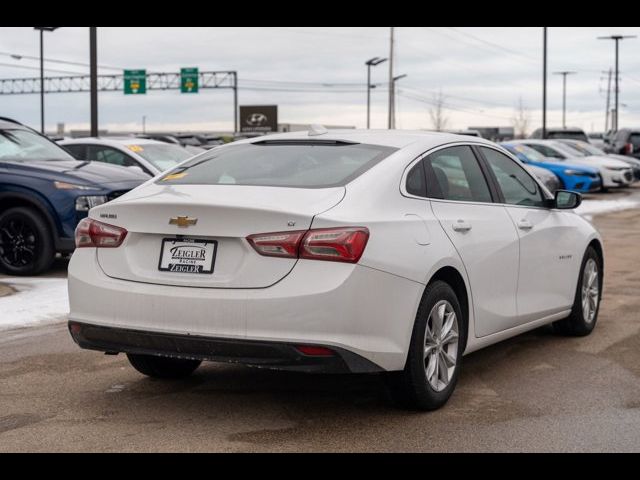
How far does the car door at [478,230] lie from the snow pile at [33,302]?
12.6ft

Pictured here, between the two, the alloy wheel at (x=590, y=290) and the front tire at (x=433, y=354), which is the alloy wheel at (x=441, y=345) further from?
the alloy wheel at (x=590, y=290)

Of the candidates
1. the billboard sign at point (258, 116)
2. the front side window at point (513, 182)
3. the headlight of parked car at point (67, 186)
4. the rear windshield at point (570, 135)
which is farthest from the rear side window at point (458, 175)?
the billboard sign at point (258, 116)

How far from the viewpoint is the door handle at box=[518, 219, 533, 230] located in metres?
6.85

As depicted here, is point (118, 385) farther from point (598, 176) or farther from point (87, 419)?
point (598, 176)

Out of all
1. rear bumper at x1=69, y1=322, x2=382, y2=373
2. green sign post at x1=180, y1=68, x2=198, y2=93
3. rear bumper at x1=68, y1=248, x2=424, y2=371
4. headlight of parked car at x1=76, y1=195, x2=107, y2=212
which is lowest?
rear bumper at x1=69, y1=322, x2=382, y2=373

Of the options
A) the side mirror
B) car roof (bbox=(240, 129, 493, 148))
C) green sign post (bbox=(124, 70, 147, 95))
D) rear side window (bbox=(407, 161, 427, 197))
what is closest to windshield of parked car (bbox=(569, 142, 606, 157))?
the side mirror

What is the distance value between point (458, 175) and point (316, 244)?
1.75m

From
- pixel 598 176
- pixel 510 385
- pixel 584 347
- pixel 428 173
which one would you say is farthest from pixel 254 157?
pixel 598 176

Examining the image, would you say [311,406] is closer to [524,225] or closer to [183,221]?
[183,221]

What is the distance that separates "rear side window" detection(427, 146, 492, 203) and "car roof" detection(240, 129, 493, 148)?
0.08 meters

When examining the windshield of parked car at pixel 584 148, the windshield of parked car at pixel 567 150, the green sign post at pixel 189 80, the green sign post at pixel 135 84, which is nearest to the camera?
the windshield of parked car at pixel 567 150

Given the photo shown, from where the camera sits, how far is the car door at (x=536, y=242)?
688 centimetres

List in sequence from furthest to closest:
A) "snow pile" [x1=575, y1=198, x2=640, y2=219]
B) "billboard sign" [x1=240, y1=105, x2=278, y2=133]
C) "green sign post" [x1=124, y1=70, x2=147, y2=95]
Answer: "billboard sign" [x1=240, y1=105, x2=278, y2=133], "green sign post" [x1=124, y1=70, x2=147, y2=95], "snow pile" [x1=575, y1=198, x2=640, y2=219]

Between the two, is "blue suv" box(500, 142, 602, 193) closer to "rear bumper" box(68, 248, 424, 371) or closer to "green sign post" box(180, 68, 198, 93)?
"rear bumper" box(68, 248, 424, 371)
